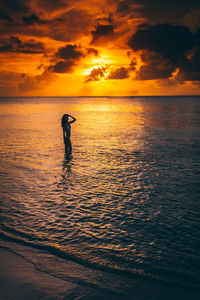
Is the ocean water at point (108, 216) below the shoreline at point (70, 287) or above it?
above

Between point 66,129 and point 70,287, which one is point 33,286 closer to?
point 70,287

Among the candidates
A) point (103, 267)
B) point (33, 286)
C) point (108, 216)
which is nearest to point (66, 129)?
point (108, 216)

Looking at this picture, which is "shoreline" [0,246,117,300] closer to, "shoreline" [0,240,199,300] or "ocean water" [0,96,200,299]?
"shoreline" [0,240,199,300]

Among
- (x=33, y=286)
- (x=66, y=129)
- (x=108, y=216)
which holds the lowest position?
(x=33, y=286)

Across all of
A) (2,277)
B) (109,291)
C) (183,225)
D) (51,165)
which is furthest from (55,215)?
(51,165)

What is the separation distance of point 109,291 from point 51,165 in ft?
32.2

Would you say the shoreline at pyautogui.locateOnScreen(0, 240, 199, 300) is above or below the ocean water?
below

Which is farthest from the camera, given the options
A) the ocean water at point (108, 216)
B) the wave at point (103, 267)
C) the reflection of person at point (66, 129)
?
the reflection of person at point (66, 129)

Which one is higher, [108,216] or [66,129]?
[66,129]

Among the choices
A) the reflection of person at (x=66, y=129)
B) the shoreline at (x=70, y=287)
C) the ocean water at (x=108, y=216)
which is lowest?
the shoreline at (x=70, y=287)

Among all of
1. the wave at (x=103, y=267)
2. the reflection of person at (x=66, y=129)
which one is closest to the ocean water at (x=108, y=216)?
the wave at (x=103, y=267)

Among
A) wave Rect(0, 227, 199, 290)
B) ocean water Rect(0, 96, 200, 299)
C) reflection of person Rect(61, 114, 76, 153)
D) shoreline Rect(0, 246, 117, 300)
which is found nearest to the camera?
shoreline Rect(0, 246, 117, 300)

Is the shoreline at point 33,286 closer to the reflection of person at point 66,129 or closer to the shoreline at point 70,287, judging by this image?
the shoreline at point 70,287

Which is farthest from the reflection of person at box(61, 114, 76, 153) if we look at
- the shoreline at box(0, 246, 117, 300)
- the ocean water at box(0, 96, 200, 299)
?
the shoreline at box(0, 246, 117, 300)
